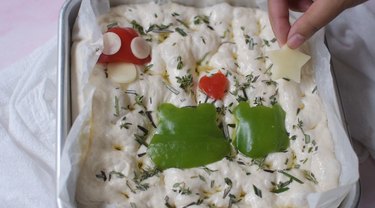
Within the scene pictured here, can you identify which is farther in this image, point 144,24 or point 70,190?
point 144,24

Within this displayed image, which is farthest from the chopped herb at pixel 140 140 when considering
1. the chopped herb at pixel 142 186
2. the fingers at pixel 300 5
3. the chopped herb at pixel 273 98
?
the fingers at pixel 300 5

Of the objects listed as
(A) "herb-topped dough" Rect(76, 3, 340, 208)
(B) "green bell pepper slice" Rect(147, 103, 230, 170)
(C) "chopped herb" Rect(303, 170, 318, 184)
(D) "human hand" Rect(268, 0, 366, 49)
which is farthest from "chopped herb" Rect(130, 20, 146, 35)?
(C) "chopped herb" Rect(303, 170, 318, 184)

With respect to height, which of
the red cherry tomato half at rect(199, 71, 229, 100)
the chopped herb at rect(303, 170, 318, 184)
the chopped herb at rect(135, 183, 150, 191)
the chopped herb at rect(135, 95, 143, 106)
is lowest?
the chopped herb at rect(303, 170, 318, 184)

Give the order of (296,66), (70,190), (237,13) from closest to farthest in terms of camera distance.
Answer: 1. (70,190)
2. (296,66)
3. (237,13)

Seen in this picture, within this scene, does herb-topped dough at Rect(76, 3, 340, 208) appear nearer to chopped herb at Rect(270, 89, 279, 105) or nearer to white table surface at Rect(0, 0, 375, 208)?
chopped herb at Rect(270, 89, 279, 105)

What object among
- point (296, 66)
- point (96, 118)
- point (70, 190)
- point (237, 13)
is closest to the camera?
point (70, 190)

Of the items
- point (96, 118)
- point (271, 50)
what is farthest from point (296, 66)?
point (96, 118)

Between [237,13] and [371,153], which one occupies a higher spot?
[237,13]

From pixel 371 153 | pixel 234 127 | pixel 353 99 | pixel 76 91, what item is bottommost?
pixel 371 153

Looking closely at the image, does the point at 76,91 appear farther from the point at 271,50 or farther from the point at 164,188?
the point at 271,50
